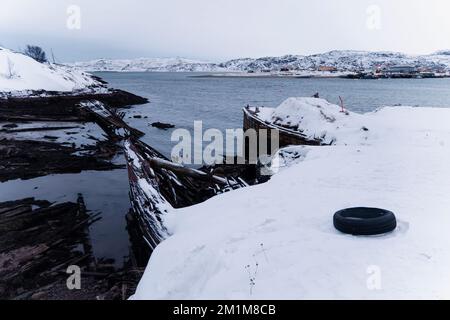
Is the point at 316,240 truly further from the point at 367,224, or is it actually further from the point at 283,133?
the point at 283,133

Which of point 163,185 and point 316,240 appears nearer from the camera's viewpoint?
point 316,240

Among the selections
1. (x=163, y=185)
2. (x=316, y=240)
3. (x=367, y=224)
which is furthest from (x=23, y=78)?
(x=367, y=224)

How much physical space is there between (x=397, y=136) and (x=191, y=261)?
38.2 ft

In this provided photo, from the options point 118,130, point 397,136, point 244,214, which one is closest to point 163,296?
point 244,214

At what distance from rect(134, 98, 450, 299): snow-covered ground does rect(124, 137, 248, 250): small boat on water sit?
1.01 metres

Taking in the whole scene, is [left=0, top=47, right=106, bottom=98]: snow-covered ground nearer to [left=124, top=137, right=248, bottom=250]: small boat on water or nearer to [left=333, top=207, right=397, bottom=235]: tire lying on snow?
[left=124, top=137, right=248, bottom=250]: small boat on water

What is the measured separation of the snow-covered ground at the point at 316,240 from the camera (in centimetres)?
489

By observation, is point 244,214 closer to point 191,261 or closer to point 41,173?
point 191,261

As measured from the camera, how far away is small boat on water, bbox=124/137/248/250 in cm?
994

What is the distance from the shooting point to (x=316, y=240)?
6105 mm

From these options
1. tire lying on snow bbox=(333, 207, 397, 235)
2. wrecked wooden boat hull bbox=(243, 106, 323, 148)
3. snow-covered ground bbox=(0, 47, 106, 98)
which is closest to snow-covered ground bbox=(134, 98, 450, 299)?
tire lying on snow bbox=(333, 207, 397, 235)

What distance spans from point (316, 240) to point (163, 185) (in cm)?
654

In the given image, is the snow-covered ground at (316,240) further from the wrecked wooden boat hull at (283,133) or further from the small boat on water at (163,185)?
the wrecked wooden boat hull at (283,133)

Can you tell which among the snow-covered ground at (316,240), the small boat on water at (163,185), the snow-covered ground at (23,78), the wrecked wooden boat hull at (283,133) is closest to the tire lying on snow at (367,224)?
the snow-covered ground at (316,240)
